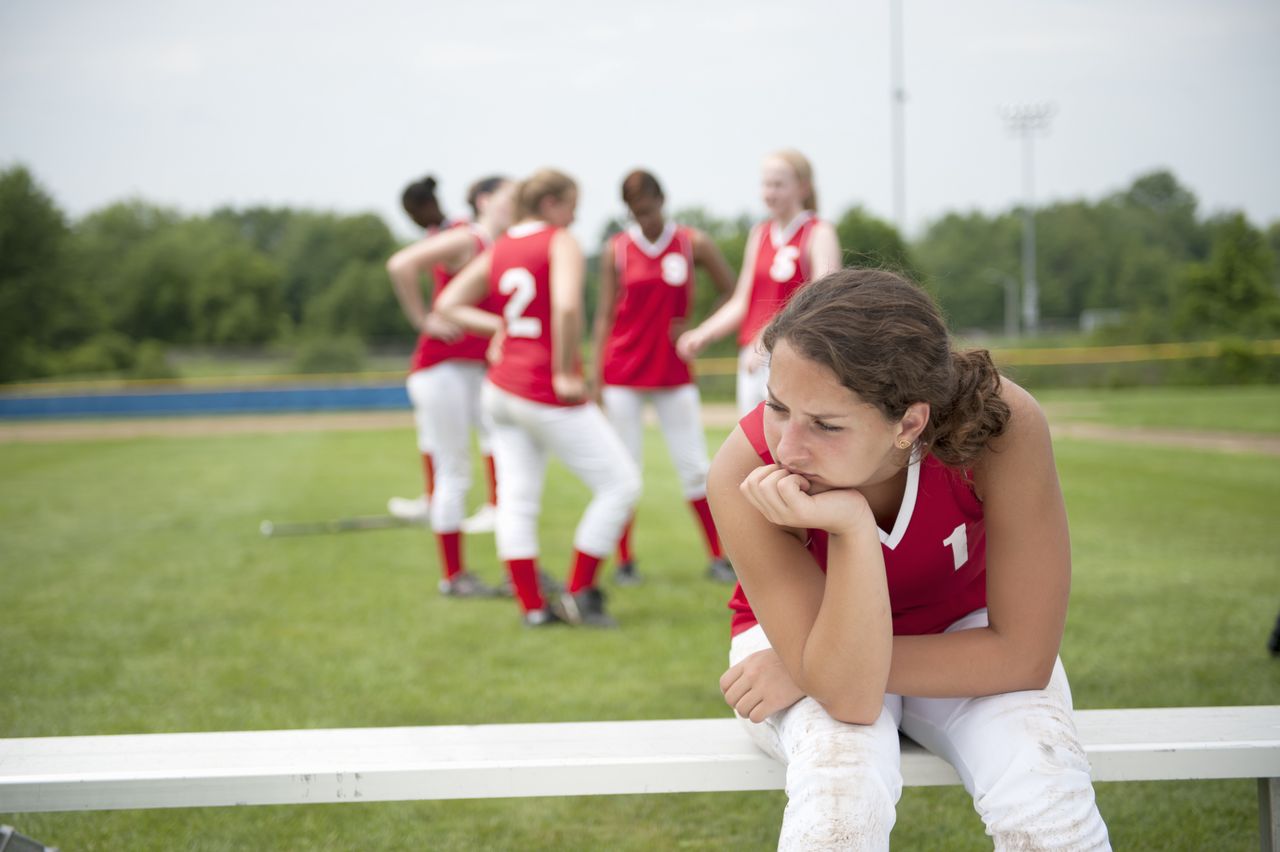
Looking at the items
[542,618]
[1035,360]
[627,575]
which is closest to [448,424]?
[627,575]

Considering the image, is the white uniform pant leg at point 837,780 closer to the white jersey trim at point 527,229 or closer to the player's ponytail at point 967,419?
the player's ponytail at point 967,419

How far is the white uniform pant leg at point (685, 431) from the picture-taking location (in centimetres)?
624

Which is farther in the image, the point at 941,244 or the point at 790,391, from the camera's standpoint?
the point at 941,244

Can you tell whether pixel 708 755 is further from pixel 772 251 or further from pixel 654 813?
pixel 772 251

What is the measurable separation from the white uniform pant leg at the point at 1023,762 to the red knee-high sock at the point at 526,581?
3.28 meters

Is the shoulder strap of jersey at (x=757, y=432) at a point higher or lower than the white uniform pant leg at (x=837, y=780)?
higher

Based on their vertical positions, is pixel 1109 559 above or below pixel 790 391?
below

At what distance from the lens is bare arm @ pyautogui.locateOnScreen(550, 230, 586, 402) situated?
486cm

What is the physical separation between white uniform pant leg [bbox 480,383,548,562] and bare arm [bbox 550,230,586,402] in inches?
12.5

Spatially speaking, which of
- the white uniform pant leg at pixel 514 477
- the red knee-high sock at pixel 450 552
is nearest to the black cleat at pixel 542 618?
the white uniform pant leg at pixel 514 477

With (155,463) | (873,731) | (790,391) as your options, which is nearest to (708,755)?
(873,731)

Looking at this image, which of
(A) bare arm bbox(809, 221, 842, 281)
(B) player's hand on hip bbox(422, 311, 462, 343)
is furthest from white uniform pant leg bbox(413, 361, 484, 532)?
(A) bare arm bbox(809, 221, 842, 281)

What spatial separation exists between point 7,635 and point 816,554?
4.56 meters

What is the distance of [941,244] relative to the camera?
68.1 metres
